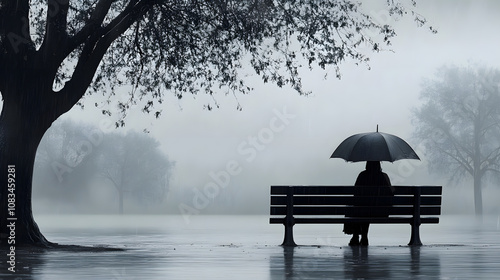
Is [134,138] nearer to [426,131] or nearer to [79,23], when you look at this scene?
[426,131]

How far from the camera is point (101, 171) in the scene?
87312mm

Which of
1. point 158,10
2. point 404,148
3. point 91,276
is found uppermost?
point 158,10

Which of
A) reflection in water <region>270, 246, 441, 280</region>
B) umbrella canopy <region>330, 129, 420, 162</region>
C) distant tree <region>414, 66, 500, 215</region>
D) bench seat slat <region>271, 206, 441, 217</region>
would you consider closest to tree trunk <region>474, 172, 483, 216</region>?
distant tree <region>414, 66, 500, 215</region>

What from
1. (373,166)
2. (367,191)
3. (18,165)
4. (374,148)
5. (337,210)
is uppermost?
(374,148)

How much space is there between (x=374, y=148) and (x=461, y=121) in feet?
167

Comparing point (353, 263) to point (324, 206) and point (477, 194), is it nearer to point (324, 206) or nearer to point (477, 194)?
point (324, 206)

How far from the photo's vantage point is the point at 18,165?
68.3ft

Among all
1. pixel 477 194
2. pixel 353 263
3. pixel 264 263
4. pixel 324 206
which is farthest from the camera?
pixel 477 194

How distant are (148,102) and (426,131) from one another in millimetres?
47431

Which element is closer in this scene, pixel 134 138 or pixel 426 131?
pixel 426 131

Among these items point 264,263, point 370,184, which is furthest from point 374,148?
point 264,263

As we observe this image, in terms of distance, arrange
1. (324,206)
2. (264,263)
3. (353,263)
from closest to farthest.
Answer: (264,263), (353,263), (324,206)

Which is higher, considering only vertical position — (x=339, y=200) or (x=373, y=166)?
(x=373, y=166)

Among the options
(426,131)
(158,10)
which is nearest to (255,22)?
(158,10)
